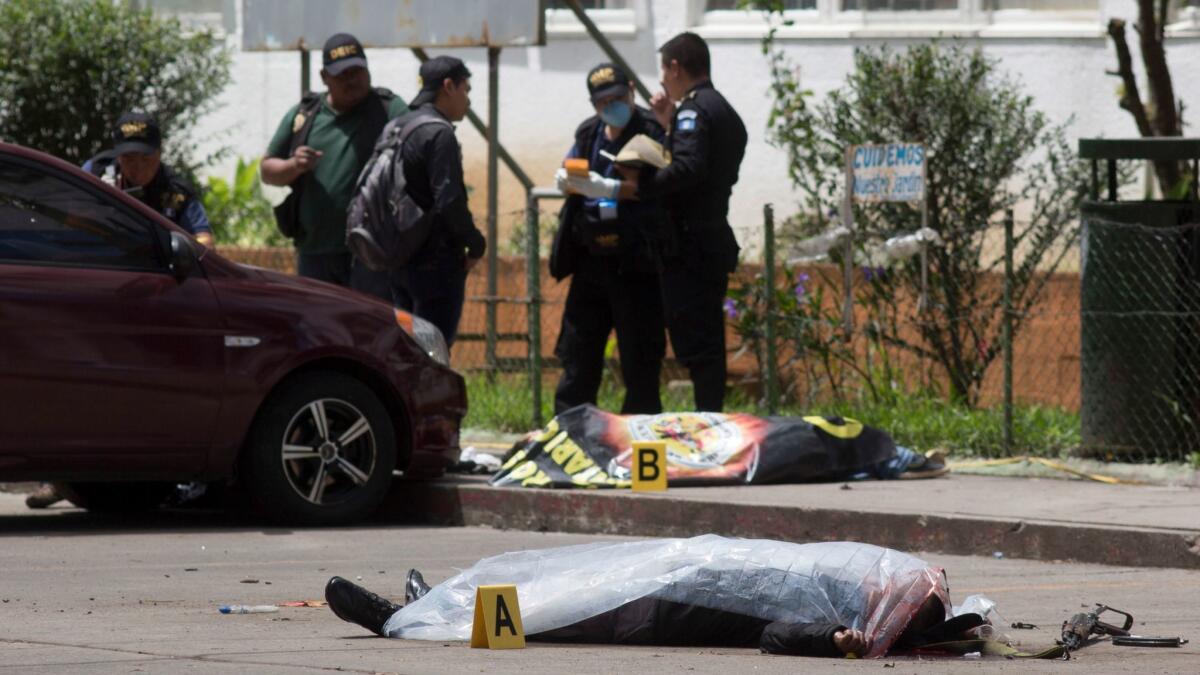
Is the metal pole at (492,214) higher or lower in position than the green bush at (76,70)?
lower

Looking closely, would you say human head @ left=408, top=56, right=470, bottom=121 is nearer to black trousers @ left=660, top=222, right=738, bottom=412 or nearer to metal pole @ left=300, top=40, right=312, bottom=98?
black trousers @ left=660, top=222, right=738, bottom=412

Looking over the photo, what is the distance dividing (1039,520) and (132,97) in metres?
9.06

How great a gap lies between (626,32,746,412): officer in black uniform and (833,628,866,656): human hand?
437 centimetres

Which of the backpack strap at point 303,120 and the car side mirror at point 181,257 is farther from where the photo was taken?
the backpack strap at point 303,120

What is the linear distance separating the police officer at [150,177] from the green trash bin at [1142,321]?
4233 millimetres

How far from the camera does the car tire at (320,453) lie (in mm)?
9156

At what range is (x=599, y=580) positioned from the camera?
6.11 metres

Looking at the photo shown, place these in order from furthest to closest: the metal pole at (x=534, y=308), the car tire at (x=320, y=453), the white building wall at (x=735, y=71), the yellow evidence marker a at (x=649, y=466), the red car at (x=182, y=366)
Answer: the white building wall at (x=735, y=71), the metal pole at (x=534, y=308), the yellow evidence marker a at (x=649, y=466), the car tire at (x=320, y=453), the red car at (x=182, y=366)

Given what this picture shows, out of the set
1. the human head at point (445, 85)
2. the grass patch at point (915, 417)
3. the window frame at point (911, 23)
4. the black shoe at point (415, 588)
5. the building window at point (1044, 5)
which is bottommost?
the grass patch at point (915, 417)

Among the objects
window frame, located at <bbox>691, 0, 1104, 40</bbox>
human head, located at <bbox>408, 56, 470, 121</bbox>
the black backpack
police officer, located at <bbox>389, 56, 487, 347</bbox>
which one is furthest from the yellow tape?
window frame, located at <bbox>691, 0, 1104, 40</bbox>

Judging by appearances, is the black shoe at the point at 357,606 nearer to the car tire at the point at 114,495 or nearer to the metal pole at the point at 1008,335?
the car tire at the point at 114,495

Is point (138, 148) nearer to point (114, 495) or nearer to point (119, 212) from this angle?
point (119, 212)

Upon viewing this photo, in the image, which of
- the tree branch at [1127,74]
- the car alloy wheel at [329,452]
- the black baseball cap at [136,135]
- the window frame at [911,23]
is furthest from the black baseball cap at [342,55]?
the window frame at [911,23]

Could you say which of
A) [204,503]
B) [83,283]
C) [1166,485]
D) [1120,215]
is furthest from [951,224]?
[83,283]
